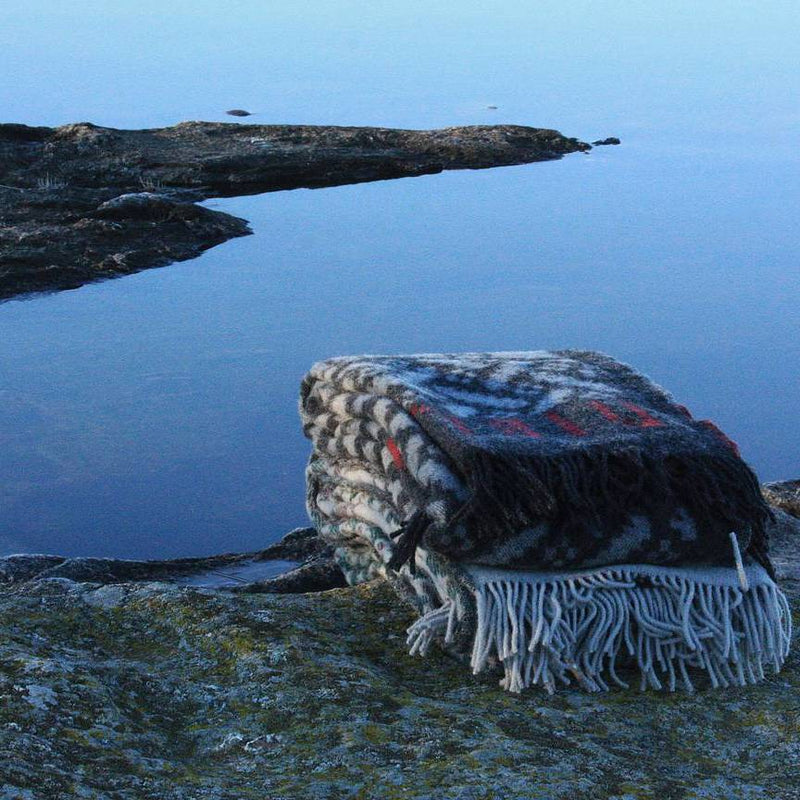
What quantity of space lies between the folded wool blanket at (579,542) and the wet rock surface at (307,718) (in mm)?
102

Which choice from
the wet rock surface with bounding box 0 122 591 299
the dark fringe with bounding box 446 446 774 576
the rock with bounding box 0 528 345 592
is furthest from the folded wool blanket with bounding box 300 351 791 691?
the wet rock surface with bounding box 0 122 591 299

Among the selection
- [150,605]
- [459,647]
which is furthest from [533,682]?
[150,605]

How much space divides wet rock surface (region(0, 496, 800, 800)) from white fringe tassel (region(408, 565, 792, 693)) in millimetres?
62

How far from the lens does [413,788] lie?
7.86ft

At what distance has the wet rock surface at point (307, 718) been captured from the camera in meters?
2.41

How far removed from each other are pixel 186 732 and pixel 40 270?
7915 mm

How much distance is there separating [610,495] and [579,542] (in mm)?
137

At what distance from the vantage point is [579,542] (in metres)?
3.15

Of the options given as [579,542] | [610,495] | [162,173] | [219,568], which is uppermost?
[162,173]

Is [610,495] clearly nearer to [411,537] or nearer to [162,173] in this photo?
[411,537]

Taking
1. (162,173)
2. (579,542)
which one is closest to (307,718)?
(579,542)

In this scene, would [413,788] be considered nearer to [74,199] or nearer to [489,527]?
[489,527]

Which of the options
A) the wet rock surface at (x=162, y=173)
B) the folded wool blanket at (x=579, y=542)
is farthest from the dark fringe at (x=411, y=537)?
the wet rock surface at (x=162, y=173)

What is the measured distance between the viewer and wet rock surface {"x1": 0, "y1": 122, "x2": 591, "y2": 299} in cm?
1053
